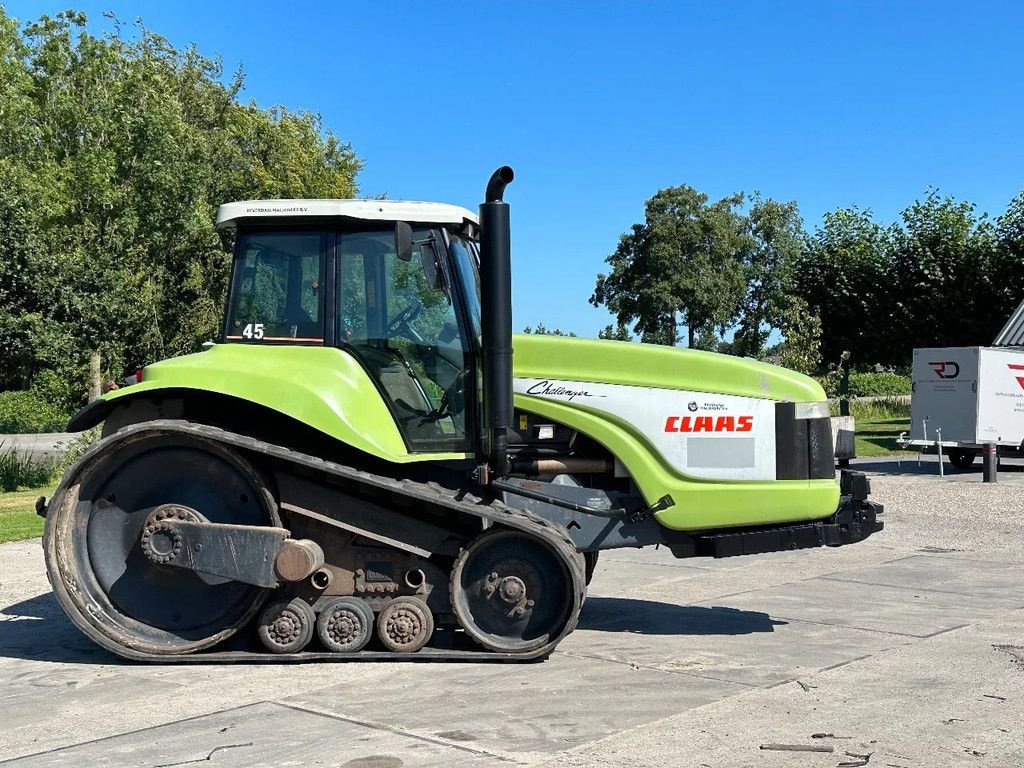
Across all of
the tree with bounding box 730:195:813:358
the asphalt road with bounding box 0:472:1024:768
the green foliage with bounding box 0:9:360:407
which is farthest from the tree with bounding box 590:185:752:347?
the asphalt road with bounding box 0:472:1024:768

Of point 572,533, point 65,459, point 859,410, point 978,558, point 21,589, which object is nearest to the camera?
point 572,533

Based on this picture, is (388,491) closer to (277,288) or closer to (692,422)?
(277,288)

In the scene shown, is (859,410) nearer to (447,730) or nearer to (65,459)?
(65,459)

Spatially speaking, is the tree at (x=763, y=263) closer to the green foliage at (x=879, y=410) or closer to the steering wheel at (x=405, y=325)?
the green foliage at (x=879, y=410)

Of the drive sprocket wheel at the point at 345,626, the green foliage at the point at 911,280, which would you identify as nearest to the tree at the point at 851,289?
the green foliage at the point at 911,280

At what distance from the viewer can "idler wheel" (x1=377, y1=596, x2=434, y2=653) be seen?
22.6ft

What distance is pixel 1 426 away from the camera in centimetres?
3400

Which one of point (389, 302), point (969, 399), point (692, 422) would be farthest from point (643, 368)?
point (969, 399)

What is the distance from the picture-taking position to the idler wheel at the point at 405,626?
6.88 metres

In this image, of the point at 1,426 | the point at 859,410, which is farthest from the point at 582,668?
the point at 859,410

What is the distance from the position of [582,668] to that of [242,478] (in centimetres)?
234

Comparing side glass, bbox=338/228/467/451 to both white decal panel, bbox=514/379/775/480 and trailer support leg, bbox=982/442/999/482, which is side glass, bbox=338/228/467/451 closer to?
white decal panel, bbox=514/379/775/480

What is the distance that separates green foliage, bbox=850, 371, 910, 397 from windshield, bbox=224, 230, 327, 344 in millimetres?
45869

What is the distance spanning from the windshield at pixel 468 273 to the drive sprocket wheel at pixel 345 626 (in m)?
1.85
